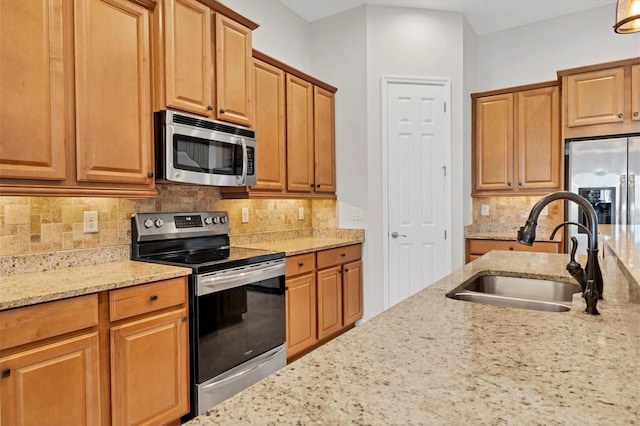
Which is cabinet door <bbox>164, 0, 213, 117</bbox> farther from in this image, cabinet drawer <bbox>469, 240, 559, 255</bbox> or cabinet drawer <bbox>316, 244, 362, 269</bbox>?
cabinet drawer <bbox>469, 240, 559, 255</bbox>

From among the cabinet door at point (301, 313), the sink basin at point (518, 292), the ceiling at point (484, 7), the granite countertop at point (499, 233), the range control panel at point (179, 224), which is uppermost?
the ceiling at point (484, 7)

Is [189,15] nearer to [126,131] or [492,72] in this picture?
[126,131]

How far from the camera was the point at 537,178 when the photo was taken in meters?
3.96

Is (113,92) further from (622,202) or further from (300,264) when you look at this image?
(622,202)

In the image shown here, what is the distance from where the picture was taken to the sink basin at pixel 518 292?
142 cm

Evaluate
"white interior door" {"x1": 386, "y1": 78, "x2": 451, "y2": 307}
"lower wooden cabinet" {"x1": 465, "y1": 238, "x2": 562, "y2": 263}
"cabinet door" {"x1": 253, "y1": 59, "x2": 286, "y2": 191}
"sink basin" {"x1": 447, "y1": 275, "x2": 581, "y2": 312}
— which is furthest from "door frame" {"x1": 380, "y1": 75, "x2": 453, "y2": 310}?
"sink basin" {"x1": 447, "y1": 275, "x2": 581, "y2": 312}

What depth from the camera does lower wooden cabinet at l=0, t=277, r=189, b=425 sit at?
1441 mm

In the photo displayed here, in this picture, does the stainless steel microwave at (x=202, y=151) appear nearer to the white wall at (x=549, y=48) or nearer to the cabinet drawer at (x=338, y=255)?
the cabinet drawer at (x=338, y=255)

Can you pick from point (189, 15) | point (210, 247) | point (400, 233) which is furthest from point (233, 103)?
point (400, 233)

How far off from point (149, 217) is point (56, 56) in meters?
0.99

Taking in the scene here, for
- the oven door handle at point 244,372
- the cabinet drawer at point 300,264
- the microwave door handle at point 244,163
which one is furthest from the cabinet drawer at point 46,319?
the cabinet drawer at point 300,264

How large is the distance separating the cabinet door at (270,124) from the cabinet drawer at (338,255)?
2.14 feet

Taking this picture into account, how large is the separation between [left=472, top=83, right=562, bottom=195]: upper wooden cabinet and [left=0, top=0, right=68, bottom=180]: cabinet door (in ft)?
12.3

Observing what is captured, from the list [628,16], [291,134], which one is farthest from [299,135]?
[628,16]
